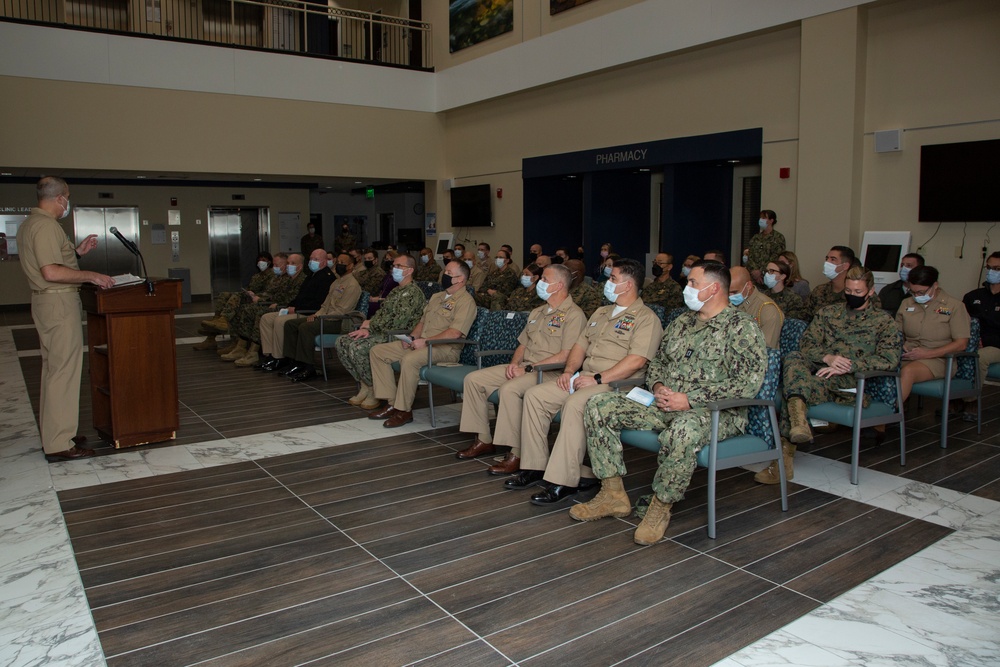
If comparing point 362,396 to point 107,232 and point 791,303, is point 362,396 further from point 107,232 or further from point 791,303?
point 107,232

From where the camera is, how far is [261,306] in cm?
903

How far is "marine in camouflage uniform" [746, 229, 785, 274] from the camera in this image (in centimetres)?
902

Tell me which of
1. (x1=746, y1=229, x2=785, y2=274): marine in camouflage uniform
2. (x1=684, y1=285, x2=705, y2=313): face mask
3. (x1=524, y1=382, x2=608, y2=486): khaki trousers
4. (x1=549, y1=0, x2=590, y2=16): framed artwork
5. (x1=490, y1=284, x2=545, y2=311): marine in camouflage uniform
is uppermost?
(x1=549, y1=0, x2=590, y2=16): framed artwork

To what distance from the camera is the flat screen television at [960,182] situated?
7449 mm

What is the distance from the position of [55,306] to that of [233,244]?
538 inches

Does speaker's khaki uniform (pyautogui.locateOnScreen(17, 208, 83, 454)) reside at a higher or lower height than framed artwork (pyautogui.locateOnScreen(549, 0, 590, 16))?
lower

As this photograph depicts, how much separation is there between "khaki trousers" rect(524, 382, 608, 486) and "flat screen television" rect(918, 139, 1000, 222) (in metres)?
5.29

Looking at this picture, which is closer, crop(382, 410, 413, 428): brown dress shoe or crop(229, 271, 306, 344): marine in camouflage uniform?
crop(382, 410, 413, 428): brown dress shoe

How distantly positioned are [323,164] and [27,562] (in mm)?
11553

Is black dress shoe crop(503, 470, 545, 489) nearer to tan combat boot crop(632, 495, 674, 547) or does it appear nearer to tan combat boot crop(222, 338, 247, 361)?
tan combat boot crop(632, 495, 674, 547)

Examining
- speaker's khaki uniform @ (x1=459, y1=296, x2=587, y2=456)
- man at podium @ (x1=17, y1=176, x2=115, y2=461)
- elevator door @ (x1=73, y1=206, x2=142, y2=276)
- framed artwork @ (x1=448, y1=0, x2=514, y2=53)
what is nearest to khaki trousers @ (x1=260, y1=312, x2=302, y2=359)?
man at podium @ (x1=17, y1=176, x2=115, y2=461)

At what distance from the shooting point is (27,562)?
3535 mm

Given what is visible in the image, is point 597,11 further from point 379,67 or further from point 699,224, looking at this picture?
point 379,67

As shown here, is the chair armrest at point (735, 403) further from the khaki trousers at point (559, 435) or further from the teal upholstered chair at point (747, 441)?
the khaki trousers at point (559, 435)
